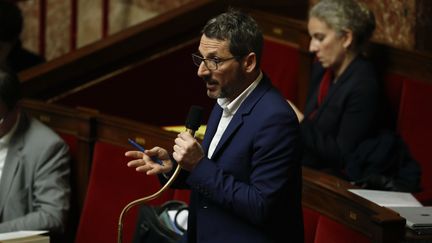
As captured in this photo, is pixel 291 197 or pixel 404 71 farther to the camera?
pixel 404 71

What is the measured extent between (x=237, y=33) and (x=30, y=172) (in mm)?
1163

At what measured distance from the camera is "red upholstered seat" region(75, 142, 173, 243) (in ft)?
9.57

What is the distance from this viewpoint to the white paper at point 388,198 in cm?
246

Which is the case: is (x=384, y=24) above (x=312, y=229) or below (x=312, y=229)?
above

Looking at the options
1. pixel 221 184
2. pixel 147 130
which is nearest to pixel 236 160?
pixel 221 184

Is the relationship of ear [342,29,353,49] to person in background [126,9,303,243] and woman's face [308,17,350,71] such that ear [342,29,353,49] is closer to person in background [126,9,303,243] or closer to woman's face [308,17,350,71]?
woman's face [308,17,350,71]

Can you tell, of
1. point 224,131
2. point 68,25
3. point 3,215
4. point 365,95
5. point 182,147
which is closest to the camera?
point 182,147

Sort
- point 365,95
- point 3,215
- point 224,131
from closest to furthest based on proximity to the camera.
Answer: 1. point 224,131
2. point 3,215
3. point 365,95

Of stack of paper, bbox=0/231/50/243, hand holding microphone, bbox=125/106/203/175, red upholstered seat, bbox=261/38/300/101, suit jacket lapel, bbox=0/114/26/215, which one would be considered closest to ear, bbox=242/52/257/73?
hand holding microphone, bbox=125/106/203/175

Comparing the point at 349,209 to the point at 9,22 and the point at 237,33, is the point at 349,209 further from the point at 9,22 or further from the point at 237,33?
the point at 9,22

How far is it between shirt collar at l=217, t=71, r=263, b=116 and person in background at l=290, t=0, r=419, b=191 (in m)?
1.13

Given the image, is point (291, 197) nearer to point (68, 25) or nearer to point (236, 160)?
point (236, 160)

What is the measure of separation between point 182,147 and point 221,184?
0.35 ft

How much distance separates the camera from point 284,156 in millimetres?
1888
